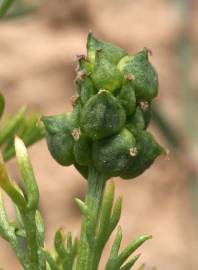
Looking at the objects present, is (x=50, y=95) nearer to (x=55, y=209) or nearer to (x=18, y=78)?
(x=18, y=78)

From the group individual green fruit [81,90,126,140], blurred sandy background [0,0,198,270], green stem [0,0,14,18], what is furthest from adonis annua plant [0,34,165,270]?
blurred sandy background [0,0,198,270]

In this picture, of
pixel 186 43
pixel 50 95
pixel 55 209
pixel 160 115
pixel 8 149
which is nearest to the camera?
pixel 8 149

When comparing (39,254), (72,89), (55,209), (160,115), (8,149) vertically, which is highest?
(72,89)

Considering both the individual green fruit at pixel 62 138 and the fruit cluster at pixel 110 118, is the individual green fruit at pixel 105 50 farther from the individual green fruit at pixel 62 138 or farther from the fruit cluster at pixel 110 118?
the individual green fruit at pixel 62 138

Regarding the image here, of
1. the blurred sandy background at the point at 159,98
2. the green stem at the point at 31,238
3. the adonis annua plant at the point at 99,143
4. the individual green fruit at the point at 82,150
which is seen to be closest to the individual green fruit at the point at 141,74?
the adonis annua plant at the point at 99,143

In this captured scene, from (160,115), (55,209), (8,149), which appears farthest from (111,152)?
(55,209)

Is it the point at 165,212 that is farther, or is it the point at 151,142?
the point at 165,212

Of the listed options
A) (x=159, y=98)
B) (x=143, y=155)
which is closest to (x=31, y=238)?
(x=143, y=155)
